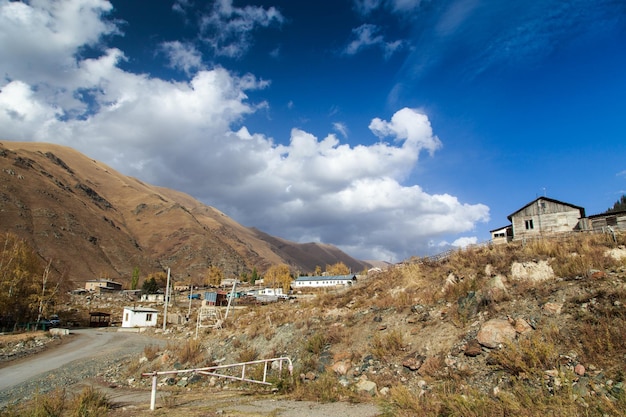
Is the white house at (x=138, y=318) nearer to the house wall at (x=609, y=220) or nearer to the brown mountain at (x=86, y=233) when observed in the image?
the house wall at (x=609, y=220)

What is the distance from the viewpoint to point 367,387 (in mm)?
11023

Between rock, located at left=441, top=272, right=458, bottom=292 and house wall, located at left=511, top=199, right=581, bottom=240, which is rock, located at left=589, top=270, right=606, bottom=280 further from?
house wall, located at left=511, top=199, right=581, bottom=240

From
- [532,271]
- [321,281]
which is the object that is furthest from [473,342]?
[321,281]

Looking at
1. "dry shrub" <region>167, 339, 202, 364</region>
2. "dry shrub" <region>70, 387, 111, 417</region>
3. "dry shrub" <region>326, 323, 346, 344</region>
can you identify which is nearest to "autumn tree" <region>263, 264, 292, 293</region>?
"dry shrub" <region>167, 339, 202, 364</region>

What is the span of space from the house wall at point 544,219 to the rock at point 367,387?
27.7m

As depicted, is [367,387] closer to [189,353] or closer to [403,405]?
[403,405]

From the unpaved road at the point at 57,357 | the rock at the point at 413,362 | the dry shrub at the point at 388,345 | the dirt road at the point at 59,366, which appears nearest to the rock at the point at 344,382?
the dry shrub at the point at 388,345

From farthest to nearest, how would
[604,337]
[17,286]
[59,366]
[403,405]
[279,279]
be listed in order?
[279,279] → [17,286] → [59,366] → [604,337] → [403,405]

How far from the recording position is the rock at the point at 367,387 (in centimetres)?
1079

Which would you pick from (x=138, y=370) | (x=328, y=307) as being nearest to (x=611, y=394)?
(x=328, y=307)

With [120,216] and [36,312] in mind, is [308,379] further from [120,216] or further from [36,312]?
[120,216]

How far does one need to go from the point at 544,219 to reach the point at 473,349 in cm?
2872

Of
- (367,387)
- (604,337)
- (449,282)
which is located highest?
(449,282)

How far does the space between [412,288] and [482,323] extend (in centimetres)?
673
